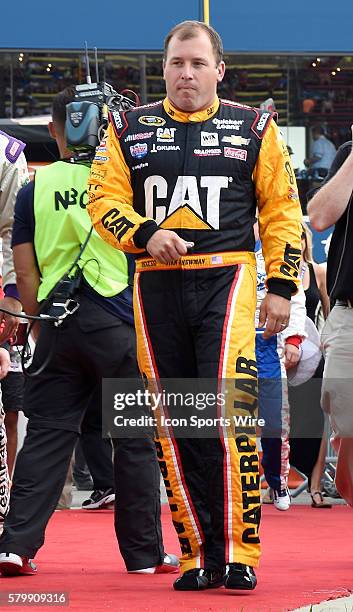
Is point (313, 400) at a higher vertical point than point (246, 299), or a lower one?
lower

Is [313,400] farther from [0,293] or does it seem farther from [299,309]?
[0,293]

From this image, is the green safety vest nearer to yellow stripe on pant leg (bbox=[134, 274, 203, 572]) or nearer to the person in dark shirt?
yellow stripe on pant leg (bbox=[134, 274, 203, 572])

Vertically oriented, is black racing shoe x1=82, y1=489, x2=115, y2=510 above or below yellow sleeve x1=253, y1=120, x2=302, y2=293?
below

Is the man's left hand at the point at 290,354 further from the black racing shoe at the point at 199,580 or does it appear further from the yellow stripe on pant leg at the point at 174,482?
the black racing shoe at the point at 199,580

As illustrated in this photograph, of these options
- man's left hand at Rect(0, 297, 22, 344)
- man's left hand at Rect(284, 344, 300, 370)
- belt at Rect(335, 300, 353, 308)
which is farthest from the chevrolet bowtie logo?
man's left hand at Rect(284, 344, 300, 370)

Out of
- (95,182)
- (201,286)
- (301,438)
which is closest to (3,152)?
(95,182)

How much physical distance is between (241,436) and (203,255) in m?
0.70

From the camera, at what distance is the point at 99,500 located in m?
9.45

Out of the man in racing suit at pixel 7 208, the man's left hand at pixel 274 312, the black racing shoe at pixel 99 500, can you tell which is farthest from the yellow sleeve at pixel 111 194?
the black racing shoe at pixel 99 500

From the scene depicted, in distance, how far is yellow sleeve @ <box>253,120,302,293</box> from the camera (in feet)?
17.7

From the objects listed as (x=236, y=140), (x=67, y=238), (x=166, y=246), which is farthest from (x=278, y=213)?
(x=67, y=238)

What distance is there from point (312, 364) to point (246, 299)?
4.59 metres

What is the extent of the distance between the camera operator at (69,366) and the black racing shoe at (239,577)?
30.5 inches

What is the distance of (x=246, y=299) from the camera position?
5340mm
